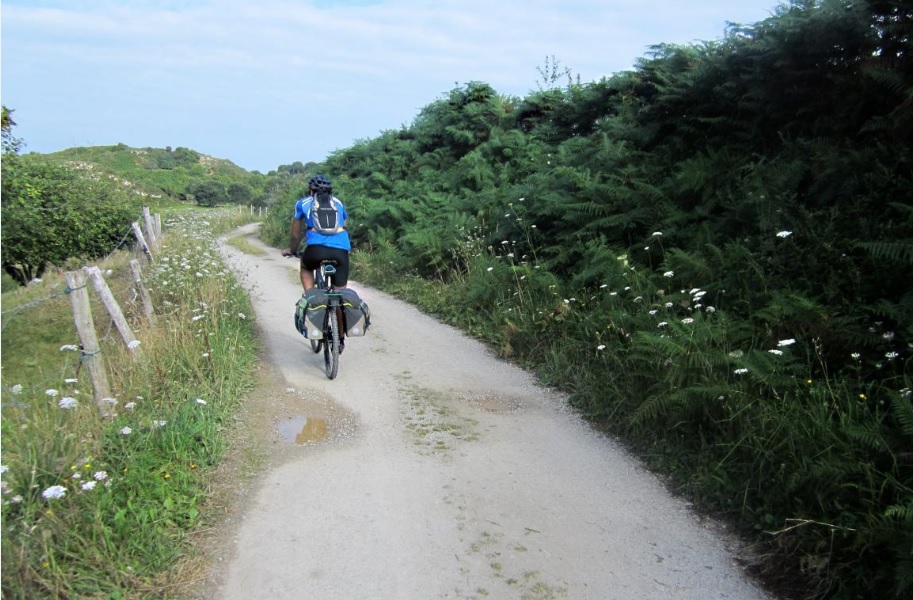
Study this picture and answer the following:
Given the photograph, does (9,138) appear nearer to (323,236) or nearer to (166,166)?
(323,236)

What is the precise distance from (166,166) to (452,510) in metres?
102

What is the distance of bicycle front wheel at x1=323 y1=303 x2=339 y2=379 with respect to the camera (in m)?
7.10

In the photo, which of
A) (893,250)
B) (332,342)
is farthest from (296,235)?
(893,250)

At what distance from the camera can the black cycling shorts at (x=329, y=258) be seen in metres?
7.29

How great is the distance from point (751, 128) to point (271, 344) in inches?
262

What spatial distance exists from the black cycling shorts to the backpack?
20cm

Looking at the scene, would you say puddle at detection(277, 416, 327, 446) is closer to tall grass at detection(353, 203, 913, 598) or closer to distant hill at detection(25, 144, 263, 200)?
tall grass at detection(353, 203, 913, 598)

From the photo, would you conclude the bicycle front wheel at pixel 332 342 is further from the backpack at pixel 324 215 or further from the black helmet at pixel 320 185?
the black helmet at pixel 320 185

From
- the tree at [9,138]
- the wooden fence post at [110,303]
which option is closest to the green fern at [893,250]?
the wooden fence post at [110,303]

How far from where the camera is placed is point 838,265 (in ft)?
18.2

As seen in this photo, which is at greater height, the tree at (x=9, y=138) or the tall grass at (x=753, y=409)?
the tree at (x=9, y=138)

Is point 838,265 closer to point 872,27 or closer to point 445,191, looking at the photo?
point 872,27

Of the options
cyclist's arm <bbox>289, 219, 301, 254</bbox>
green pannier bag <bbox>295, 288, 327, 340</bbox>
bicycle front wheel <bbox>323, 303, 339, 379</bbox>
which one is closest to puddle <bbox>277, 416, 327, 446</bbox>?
bicycle front wheel <bbox>323, 303, 339, 379</bbox>

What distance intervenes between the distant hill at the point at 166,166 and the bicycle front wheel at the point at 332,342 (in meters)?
62.6
